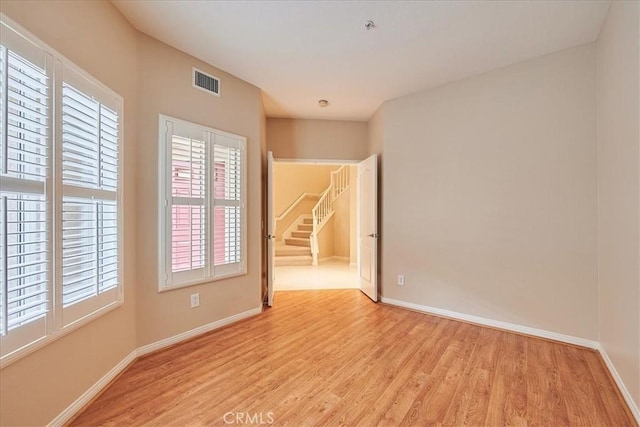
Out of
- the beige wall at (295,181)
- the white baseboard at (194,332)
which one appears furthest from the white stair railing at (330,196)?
the white baseboard at (194,332)

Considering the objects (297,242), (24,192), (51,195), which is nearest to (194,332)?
(51,195)

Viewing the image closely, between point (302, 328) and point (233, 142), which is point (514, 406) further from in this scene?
point (233, 142)

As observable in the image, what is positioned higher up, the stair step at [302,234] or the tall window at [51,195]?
the tall window at [51,195]

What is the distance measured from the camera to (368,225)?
14.5ft

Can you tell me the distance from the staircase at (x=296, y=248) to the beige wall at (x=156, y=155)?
3.73 metres

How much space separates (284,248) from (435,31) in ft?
19.5

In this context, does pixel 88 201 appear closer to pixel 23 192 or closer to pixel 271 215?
pixel 23 192

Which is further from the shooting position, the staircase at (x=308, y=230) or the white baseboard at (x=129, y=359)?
the staircase at (x=308, y=230)

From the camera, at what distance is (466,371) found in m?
2.32

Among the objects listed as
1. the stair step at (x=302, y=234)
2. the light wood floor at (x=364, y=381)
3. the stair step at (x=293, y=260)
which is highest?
the stair step at (x=302, y=234)

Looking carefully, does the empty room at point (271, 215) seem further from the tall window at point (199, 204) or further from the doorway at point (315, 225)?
the doorway at point (315, 225)

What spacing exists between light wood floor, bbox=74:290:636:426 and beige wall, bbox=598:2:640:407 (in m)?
0.36

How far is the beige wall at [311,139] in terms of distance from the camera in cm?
477

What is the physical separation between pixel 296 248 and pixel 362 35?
5.68 meters
